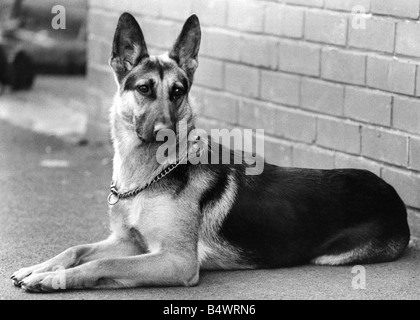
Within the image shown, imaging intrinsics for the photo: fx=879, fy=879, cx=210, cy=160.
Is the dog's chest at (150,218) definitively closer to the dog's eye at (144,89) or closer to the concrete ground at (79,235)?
the concrete ground at (79,235)

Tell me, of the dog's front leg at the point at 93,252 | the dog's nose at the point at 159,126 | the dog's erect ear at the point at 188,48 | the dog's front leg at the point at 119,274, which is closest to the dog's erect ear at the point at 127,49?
the dog's erect ear at the point at 188,48

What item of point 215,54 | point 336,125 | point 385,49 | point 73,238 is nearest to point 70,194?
point 73,238

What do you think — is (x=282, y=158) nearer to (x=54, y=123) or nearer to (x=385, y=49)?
(x=385, y=49)

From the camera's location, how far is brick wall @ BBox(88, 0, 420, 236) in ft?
19.4

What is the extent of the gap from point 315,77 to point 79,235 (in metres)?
2.13

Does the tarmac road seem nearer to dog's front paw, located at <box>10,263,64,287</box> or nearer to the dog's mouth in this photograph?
dog's front paw, located at <box>10,263,64,287</box>

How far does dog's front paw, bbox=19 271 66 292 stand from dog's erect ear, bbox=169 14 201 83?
1448 millimetres

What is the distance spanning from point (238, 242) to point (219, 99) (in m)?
2.75

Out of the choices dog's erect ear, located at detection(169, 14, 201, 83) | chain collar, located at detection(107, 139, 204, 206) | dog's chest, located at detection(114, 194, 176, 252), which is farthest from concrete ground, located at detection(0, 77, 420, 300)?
dog's erect ear, located at detection(169, 14, 201, 83)

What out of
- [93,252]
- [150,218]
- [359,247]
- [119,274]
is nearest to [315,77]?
[359,247]

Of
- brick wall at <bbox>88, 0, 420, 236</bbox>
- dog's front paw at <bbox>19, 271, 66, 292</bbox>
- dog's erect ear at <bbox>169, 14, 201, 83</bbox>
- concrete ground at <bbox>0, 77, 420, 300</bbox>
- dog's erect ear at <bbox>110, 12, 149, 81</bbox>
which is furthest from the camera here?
brick wall at <bbox>88, 0, 420, 236</bbox>

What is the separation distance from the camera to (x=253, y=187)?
511cm

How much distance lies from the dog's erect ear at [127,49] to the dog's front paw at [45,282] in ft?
4.08
